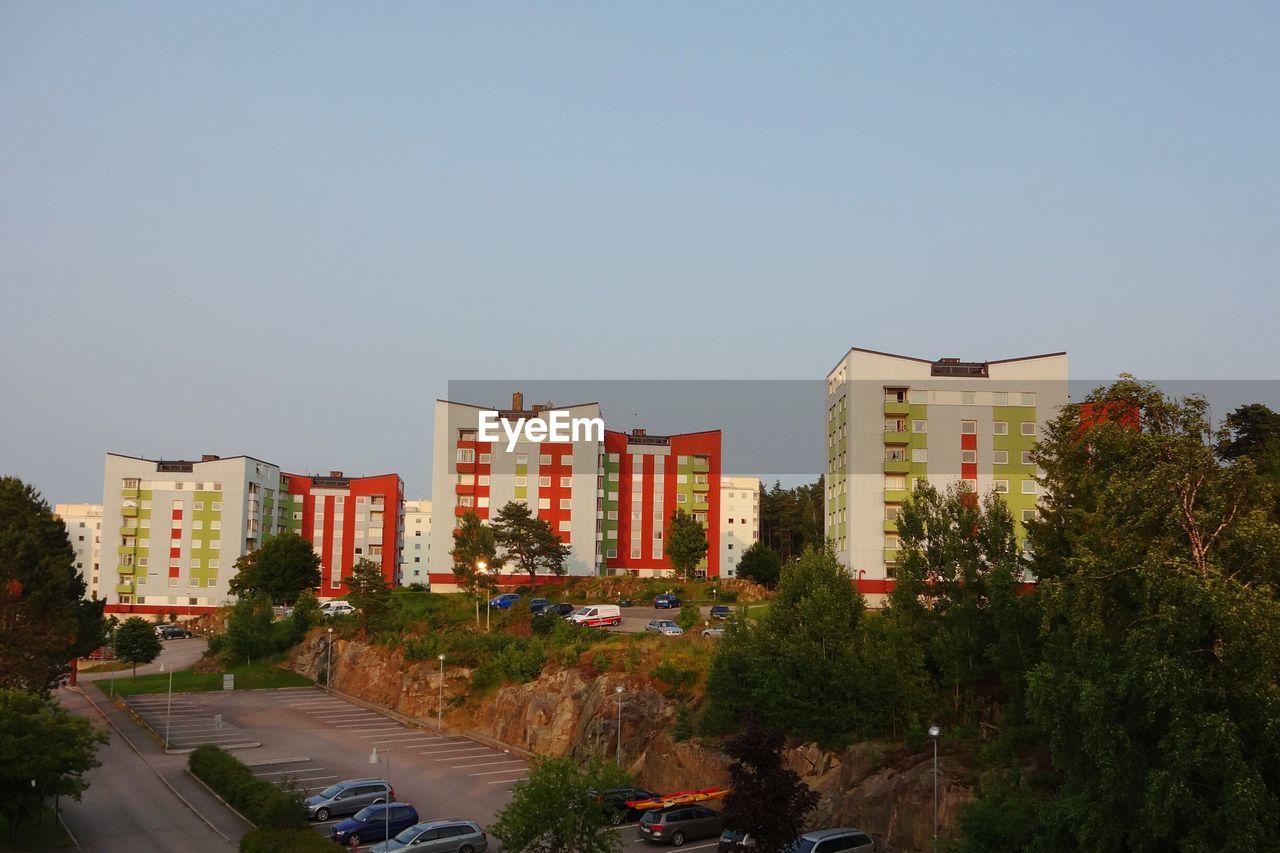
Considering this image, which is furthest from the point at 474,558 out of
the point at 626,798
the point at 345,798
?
the point at 626,798

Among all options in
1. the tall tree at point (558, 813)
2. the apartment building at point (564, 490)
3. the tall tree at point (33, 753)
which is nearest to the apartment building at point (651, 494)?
the apartment building at point (564, 490)

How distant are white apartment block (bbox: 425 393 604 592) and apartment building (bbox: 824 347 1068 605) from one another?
34620 millimetres

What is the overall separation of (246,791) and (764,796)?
869 inches

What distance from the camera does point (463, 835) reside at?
35250mm

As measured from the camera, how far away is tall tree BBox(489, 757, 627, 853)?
29281 millimetres

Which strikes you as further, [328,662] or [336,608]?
[336,608]

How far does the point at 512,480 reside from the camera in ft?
319

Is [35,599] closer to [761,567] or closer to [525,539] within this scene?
[525,539]

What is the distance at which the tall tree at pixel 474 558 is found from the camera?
71.4 metres

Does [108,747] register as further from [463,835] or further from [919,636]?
[919,636]

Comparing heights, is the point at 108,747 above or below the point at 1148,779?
below

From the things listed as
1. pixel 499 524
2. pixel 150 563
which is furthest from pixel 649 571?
pixel 150 563

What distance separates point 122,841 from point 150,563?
297 feet

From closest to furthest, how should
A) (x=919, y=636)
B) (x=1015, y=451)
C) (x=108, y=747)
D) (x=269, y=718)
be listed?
(x=919, y=636) < (x=108, y=747) < (x=269, y=718) < (x=1015, y=451)
